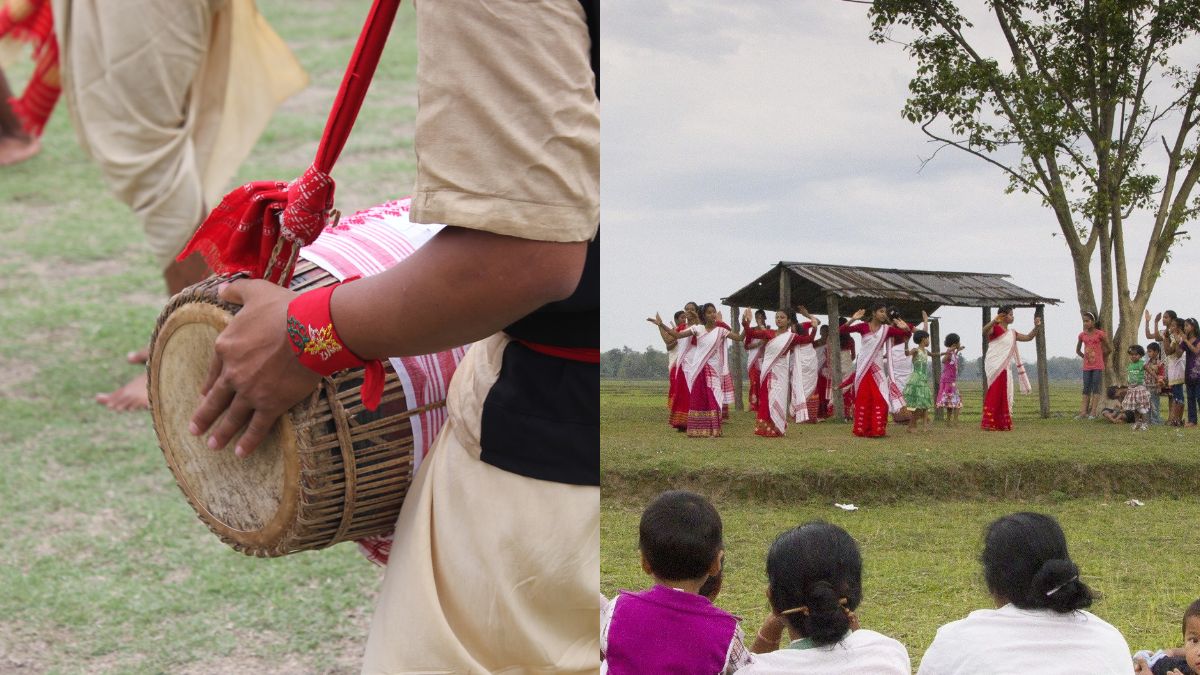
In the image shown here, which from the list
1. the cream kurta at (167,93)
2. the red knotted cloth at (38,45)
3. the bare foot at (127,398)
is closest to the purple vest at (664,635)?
the cream kurta at (167,93)

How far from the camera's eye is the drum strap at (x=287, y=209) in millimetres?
1268

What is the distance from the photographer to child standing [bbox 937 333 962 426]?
43.1 inches

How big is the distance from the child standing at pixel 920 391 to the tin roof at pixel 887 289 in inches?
1.5

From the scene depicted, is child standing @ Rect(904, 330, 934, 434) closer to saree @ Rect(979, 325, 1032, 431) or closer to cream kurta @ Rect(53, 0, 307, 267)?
saree @ Rect(979, 325, 1032, 431)

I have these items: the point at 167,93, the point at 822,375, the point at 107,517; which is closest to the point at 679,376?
the point at 822,375

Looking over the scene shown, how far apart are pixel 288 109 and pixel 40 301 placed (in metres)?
3.33

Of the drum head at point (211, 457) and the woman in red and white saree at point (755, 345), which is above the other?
the woman in red and white saree at point (755, 345)

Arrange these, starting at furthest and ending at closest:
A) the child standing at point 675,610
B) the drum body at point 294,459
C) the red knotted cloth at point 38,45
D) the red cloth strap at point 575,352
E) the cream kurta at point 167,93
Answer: the red knotted cloth at point 38,45 < the cream kurta at point 167,93 < the drum body at point 294,459 < the red cloth strap at point 575,352 < the child standing at point 675,610

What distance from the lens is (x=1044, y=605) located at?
3.63ft

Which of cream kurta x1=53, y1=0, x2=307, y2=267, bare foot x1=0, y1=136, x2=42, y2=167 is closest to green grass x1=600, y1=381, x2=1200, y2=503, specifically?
cream kurta x1=53, y1=0, x2=307, y2=267

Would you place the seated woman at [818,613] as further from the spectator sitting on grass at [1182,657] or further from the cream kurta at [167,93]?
the cream kurta at [167,93]

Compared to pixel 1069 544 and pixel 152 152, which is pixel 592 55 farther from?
pixel 152 152

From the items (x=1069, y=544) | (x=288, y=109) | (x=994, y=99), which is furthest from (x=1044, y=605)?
(x=288, y=109)

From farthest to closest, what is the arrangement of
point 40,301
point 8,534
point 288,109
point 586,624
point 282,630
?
point 288,109
point 40,301
point 8,534
point 282,630
point 586,624
